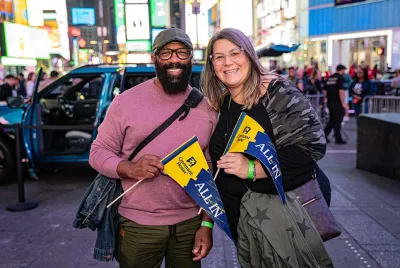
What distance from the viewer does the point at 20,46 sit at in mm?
31328

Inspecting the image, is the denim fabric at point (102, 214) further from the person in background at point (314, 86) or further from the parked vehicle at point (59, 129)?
the person in background at point (314, 86)

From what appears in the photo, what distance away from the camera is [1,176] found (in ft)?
20.8

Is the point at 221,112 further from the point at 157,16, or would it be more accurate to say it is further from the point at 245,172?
the point at 157,16

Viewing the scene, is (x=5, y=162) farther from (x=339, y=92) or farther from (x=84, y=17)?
(x=84, y=17)

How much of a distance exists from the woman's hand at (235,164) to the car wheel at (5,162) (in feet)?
17.7

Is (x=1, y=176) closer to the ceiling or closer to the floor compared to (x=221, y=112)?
closer to the floor

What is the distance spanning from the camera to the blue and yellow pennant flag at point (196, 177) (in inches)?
78.3

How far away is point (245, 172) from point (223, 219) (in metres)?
0.29

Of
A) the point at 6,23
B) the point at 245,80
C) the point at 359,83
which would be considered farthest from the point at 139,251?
the point at 6,23

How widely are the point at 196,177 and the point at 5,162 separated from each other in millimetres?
5295

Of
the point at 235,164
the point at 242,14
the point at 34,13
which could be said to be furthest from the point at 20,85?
the point at 34,13

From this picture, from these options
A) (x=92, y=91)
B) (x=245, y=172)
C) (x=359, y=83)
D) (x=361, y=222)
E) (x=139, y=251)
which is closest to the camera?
(x=245, y=172)

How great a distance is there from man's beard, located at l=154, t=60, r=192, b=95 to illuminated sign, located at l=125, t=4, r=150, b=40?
2203cm

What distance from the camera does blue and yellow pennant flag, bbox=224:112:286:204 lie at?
1.85 meters
